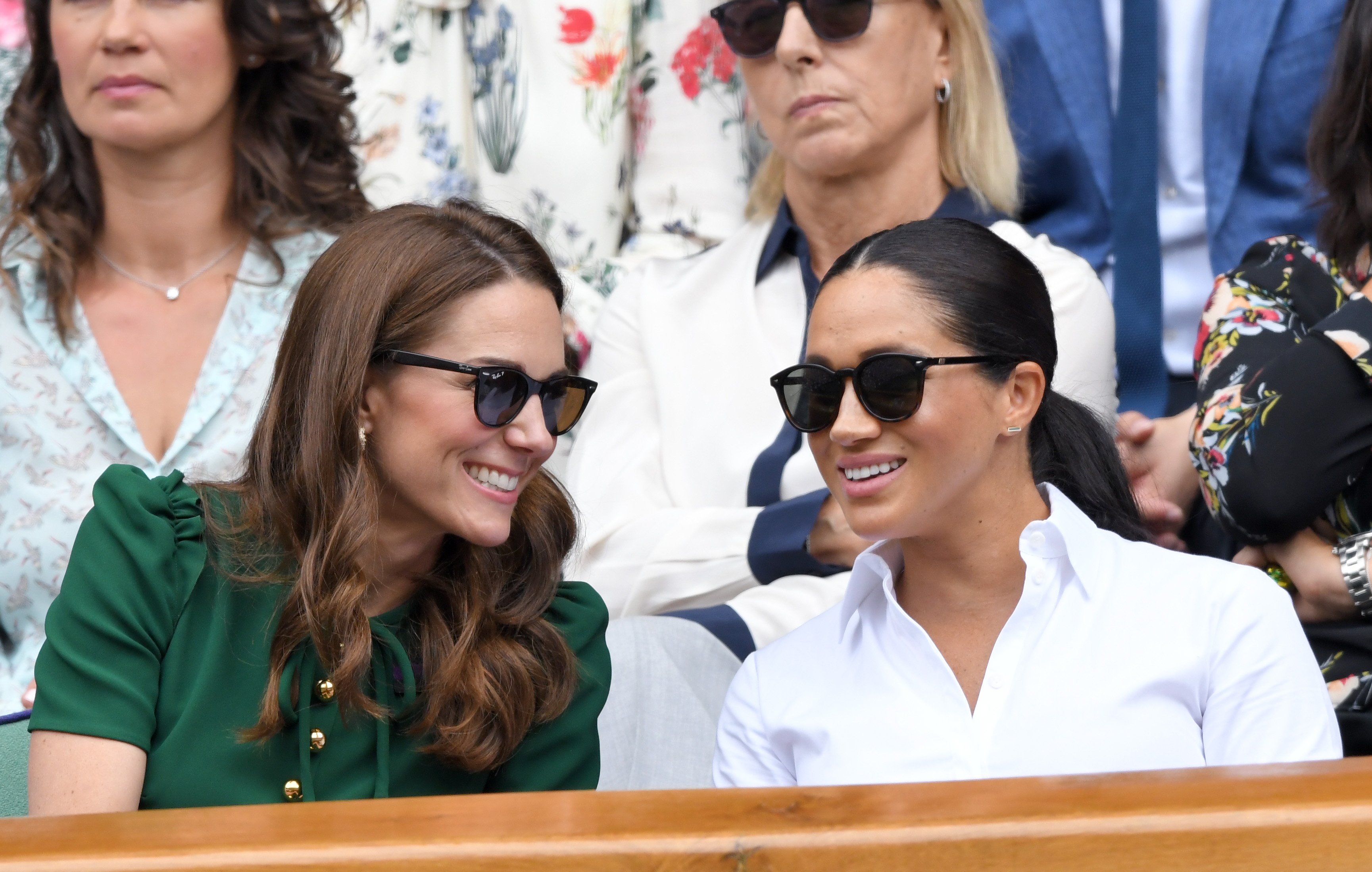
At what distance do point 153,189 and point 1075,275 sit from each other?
5.12 ft

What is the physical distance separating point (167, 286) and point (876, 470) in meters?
1.55

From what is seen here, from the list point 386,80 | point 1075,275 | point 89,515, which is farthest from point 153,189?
point 1075,275

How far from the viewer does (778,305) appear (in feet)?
8.85

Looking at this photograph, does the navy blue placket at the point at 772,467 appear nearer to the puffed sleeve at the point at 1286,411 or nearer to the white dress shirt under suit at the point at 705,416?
the white dress shirt under suit at the point at 705,416

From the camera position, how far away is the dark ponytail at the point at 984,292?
1.56 metres

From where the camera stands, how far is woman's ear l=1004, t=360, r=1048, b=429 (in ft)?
5.22

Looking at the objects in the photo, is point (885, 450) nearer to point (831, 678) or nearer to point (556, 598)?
point (831, 678)

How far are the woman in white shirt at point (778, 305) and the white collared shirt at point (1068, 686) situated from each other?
26.0 inches

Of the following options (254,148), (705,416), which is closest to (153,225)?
(254,148)

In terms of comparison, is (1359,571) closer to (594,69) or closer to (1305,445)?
(1305,445)

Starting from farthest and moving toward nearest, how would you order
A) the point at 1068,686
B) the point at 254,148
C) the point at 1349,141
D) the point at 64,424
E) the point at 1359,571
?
1. the point at 254,148
2. the point at 64,424
3. the point at 1349,141
4. the point at 1359,571
5. the point at 1068,686

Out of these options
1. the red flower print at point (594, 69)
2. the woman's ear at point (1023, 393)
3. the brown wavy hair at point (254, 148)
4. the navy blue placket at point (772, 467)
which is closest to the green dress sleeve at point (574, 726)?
the woman's ear at point (1023, 393)

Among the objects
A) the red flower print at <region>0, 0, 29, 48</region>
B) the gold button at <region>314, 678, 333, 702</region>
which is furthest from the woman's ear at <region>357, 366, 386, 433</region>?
the red flower print at <region>0, 0, 29, 48</region>

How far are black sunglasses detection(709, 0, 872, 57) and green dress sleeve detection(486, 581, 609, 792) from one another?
1.17 metres
